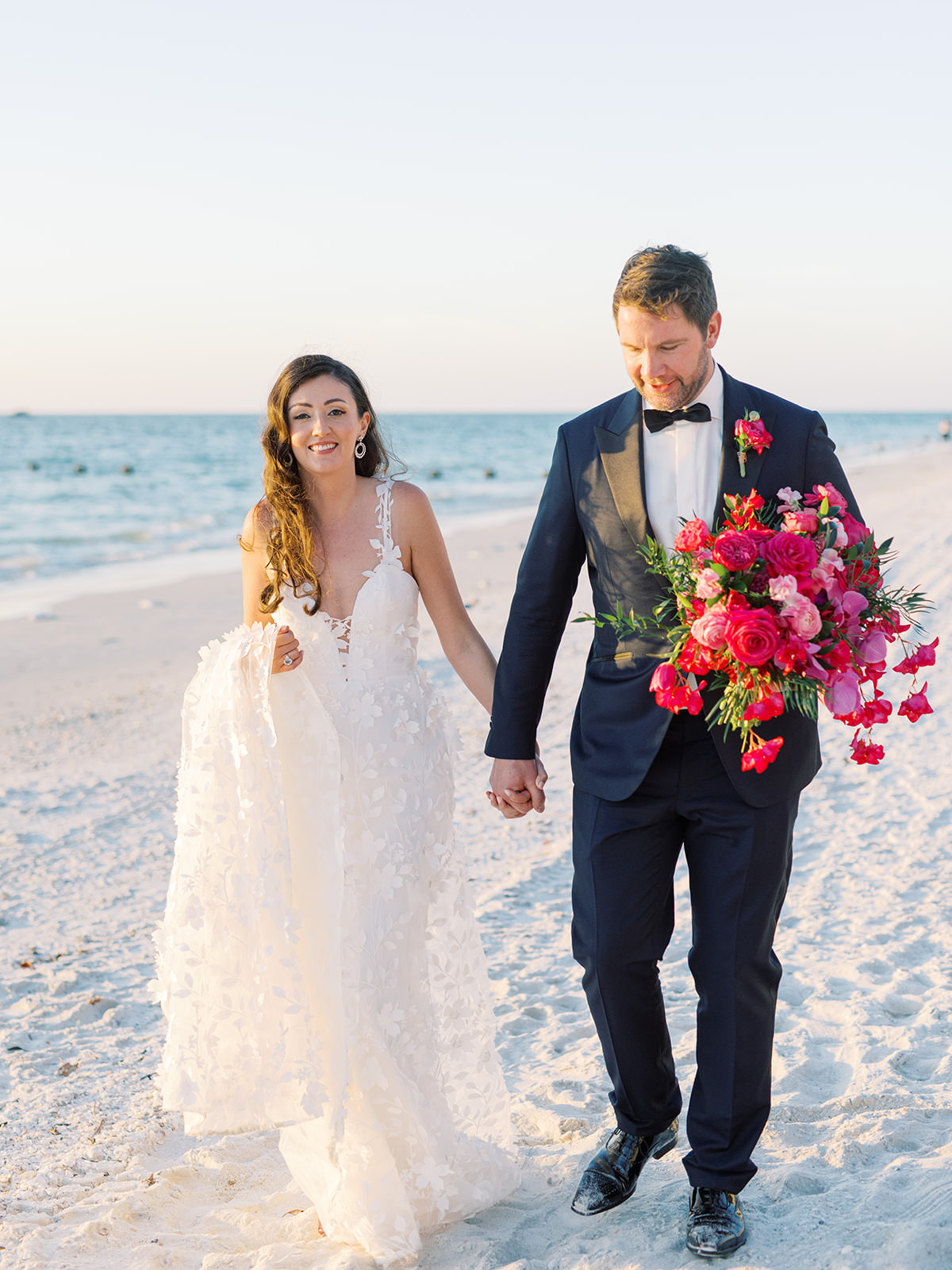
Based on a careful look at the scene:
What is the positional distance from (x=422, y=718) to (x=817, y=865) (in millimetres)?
3056

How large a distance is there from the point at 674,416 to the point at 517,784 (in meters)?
1.11

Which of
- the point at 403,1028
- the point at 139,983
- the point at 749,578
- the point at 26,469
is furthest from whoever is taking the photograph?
the point at 26,469

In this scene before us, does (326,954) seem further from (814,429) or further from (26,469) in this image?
(26,469)

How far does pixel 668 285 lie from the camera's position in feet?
8.95

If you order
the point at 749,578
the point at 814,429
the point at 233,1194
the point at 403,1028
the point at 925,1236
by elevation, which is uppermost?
the point at 814,429

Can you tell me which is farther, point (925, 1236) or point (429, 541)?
point (429, 541)

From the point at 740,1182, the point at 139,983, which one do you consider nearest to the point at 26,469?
the point at 139,983

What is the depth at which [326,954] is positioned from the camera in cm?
302

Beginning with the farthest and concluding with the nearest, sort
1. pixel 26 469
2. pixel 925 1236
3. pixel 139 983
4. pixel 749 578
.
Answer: pixel 26 469 < pixel 139 983 < pixel 925 1236 < pixel 749 578

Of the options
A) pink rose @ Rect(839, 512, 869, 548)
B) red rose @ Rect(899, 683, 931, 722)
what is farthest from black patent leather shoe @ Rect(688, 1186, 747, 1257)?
pink rose @ Rect(839, 512, 869, 548)

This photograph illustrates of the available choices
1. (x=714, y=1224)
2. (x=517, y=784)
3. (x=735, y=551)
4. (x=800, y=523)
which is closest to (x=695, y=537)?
(x=735, y=551)

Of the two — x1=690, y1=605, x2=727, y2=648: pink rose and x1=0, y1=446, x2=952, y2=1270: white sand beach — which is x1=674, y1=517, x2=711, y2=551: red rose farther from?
x1=0, y1=446, x2=952, y2=1270: white sand beach

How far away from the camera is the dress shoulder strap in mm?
3439

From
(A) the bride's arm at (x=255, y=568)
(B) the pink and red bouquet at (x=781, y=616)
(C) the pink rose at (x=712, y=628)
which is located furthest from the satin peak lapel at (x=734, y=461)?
(A) the bride's arm at (x=255, y=568)
